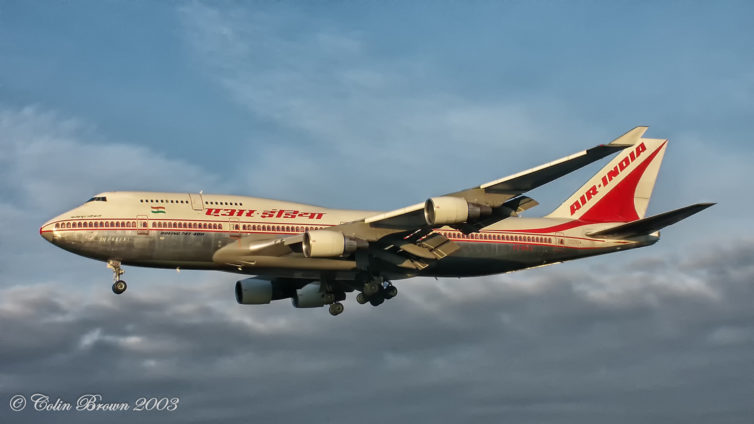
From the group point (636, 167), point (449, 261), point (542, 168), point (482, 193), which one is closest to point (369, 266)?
point (449, 261)

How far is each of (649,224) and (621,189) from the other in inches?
298

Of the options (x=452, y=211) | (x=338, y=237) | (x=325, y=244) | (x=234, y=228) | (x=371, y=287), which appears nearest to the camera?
(x=452, y=211)

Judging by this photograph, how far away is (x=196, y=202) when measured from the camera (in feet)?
169

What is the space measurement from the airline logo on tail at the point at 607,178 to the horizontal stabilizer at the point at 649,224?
3.12 m

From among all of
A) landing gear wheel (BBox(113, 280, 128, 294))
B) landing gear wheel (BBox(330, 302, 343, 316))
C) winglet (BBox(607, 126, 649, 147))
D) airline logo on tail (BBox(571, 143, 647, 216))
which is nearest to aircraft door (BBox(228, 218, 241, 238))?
landing gear wheel (BBox(113, 280, 128, 294))

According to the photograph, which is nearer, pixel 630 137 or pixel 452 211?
pixel 630 137

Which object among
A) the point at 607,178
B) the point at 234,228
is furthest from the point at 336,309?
the point at 607,178

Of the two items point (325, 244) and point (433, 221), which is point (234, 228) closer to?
point (325, 244)

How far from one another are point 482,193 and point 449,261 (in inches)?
384

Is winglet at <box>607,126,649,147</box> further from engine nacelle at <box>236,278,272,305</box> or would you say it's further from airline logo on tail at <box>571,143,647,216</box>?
engine nacelle at <box>236,278,272,305</box>

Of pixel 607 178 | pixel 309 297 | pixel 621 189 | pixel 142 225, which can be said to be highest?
pixel 607 178

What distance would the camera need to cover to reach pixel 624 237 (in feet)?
191

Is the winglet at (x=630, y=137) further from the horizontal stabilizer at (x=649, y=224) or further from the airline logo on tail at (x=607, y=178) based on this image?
the airline logo on tail at (x=607, y=178)

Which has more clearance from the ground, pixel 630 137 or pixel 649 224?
pixel 649 224
